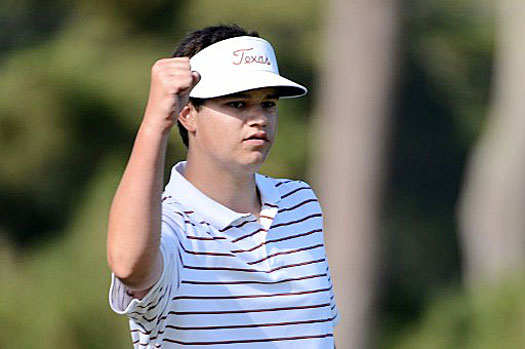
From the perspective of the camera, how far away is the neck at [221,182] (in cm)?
340

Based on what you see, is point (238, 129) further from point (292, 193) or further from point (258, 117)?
point (292, 193)

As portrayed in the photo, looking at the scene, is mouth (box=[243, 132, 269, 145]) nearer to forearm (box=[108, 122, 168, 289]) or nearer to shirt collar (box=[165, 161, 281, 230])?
shirt collar (box=[165, 161, 281, 230])

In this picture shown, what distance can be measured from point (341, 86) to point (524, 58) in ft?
26.2

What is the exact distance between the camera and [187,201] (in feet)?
11.1

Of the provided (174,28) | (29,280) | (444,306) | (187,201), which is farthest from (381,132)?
(187,201)

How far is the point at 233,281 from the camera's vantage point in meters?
3.25

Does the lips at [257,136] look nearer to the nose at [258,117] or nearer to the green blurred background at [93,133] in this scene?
the nose at [258,117]

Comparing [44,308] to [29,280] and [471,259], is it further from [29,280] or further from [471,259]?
[471,259]

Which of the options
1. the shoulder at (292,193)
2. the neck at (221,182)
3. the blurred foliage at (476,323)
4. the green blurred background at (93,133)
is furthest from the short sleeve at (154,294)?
the green blurred background at (93,133)

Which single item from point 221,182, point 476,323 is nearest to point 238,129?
point 221,182

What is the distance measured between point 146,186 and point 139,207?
44mm

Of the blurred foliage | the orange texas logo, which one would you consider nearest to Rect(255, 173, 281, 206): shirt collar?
the orange texas logo

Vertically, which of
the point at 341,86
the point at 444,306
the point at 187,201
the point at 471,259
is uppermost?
the point at 187,201

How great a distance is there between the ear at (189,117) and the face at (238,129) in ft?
0.13
